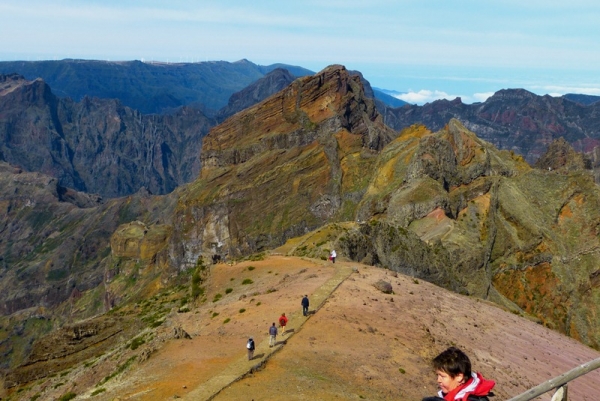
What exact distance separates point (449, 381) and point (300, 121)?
16753cm

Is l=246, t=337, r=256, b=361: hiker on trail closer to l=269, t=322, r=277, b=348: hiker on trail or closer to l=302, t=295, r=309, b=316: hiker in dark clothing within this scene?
l=269, t=322, r=277, b=348: hiker on trail

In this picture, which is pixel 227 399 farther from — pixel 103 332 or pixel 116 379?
pixel 103 332

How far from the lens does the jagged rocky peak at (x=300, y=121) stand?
563ft

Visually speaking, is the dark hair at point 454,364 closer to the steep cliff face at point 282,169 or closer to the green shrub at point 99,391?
the green shrub at point 99,391

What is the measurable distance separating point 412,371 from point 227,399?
13821 mm

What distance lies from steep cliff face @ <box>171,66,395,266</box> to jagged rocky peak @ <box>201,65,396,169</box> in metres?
0.35

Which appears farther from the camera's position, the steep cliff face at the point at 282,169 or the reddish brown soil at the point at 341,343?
the steep cliff face at the point at 282,169

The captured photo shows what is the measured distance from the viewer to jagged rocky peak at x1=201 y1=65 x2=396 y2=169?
563ft

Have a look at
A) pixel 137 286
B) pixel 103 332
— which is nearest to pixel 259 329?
pixel 103 332

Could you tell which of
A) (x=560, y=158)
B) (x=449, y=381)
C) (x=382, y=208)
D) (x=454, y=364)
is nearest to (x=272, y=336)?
(x=449, y=381)

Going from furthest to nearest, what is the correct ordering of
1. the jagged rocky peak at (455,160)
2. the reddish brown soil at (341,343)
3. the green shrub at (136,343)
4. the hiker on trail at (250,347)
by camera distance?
the jagged rocky peak at (455,160) → the green shrub at (136,343) → the hiker on trail at (250,347) → the reddish brown soil at (341,343)

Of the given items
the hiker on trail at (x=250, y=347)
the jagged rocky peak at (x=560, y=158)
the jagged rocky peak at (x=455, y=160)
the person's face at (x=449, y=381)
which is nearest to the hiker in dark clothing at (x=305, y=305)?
the hiker on trail at (x=250, y=347)

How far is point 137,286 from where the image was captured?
19212cm

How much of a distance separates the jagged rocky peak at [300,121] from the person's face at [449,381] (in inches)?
6264
